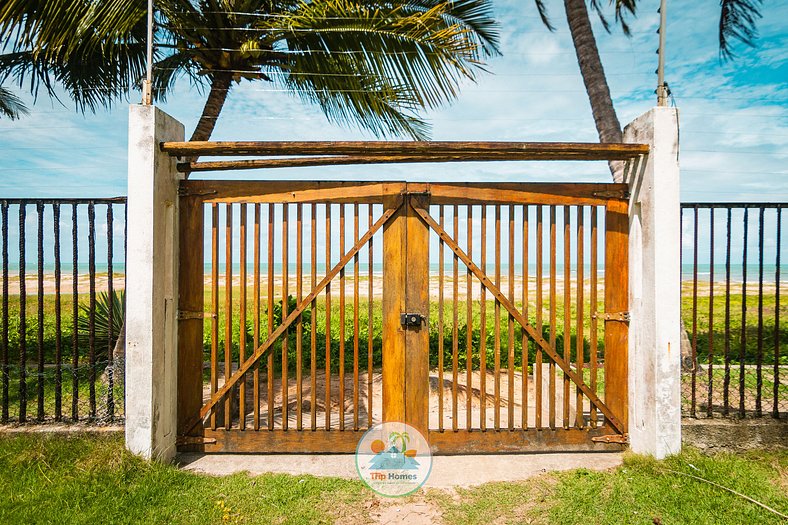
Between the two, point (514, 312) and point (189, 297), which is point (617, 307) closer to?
point (514, 312)

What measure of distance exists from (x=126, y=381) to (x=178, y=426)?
65 cm

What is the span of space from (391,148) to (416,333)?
5.10 ft

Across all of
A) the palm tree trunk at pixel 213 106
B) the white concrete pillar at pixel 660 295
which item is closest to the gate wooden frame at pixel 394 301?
the white concrete pillar at pixel 660 295

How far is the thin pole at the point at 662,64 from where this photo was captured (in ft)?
12.7

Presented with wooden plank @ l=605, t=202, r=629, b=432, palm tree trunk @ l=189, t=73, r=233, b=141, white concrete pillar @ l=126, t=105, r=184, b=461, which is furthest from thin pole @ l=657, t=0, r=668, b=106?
palm tree trunk @ l=189, t=73, r=233, b=141

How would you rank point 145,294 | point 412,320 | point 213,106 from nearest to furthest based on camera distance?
point 145,294
point 412,320
point 213,106

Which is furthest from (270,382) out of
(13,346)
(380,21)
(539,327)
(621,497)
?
(13,346)

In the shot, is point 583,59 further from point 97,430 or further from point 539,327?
point 97,430

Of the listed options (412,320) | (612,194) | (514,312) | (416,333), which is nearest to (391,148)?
(412,320)

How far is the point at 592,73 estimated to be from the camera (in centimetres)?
624

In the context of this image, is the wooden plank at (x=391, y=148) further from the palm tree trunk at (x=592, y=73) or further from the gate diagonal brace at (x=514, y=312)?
the palm tree trunk at (x=592, y=73)

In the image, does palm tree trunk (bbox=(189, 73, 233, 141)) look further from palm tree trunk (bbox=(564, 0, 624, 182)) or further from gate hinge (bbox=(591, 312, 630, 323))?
gate hinge (bbox=(591, 312, 630, 323))

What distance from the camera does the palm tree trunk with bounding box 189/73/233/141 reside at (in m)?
5.84

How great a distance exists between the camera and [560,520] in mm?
3098
